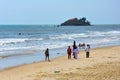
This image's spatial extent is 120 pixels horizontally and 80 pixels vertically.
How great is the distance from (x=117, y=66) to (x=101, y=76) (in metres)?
3.63

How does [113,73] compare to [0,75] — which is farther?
[0,75]

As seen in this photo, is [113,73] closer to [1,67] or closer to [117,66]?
[117,66]

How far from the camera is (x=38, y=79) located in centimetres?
1683

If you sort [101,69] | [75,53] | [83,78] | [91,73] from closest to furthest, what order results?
[83,78] < [91,73] < [101,69] < [75,53]

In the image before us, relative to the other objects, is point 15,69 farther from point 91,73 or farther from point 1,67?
point 91,73

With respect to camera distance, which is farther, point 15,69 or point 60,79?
point 15,69

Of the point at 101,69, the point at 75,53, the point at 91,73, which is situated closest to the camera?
the point at 91,73

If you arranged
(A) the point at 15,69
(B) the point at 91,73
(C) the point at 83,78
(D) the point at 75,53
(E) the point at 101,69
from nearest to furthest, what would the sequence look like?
1. (C) the point at 83,78
2. (B) the point at 91,73
3. (E) the point at 101,69
4. (A) the point at 15,69
5. (D) the point at 75,53

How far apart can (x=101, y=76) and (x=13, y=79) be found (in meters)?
4.39

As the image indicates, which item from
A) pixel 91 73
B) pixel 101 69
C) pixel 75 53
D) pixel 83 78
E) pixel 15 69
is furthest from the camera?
pixel 75 53

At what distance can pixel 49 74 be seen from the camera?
18.4 metres

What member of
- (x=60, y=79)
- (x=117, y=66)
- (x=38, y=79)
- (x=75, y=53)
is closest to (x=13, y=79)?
(x=38, y=79)

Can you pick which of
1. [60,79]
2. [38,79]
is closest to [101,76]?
[60,79]

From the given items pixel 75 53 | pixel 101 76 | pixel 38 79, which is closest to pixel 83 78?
pixel 101 76
